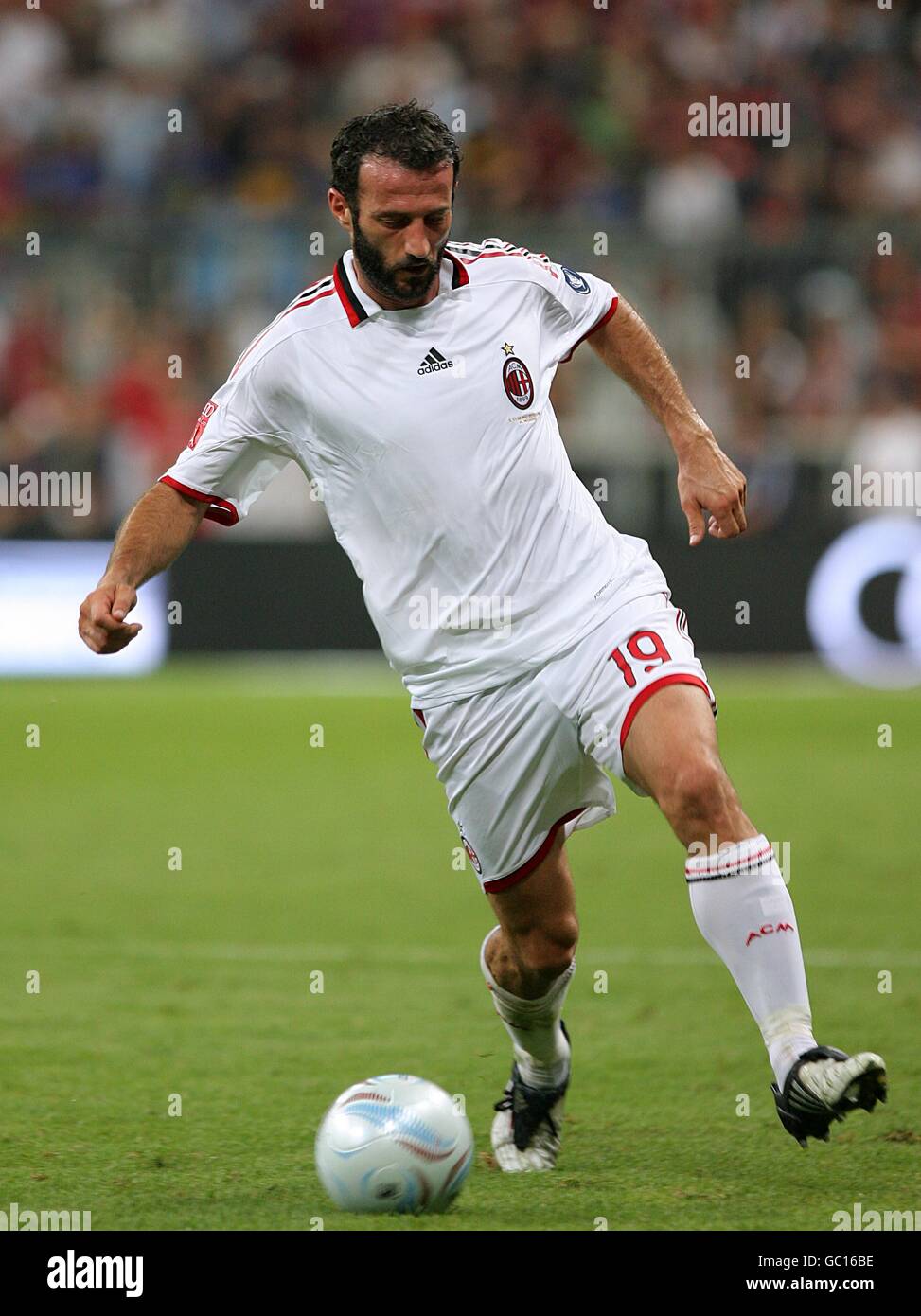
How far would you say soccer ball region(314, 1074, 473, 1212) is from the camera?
439 centimetres

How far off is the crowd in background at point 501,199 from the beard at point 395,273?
11085 mm

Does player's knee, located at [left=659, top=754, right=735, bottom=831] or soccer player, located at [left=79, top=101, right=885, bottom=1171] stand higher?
soccer player, located at [left=79, top=101, right=885, bottom=1171]

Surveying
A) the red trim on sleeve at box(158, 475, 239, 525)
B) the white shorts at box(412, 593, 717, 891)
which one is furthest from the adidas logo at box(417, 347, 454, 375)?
the white shorts at box(412, 593, 717, 891)

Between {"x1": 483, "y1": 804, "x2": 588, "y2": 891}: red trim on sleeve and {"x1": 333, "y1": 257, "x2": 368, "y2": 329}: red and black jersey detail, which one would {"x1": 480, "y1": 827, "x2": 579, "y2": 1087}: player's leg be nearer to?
{"x1": 483, "y1": 804, "x2": 588, "y2": 891}: red trim on sleeve

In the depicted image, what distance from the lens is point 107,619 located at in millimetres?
4461

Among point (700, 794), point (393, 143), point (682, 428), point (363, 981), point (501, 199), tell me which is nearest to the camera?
point (700, 794)

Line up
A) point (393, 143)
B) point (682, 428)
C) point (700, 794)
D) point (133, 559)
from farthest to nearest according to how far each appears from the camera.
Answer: point (682, 428), point (133, 559), point (393, 143), point (700, 794)

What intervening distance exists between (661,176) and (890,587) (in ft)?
17.4

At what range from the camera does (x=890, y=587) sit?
15.0m

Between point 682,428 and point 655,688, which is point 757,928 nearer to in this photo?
Result: point 655,688

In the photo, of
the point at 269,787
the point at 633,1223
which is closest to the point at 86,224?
the point at 269,787

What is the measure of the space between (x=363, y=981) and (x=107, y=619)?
307 centimetres

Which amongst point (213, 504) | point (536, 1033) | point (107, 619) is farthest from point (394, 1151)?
point (213, 504)

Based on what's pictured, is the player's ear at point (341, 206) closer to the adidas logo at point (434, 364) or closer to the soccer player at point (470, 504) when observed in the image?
the soccer player at point (470, 504)
